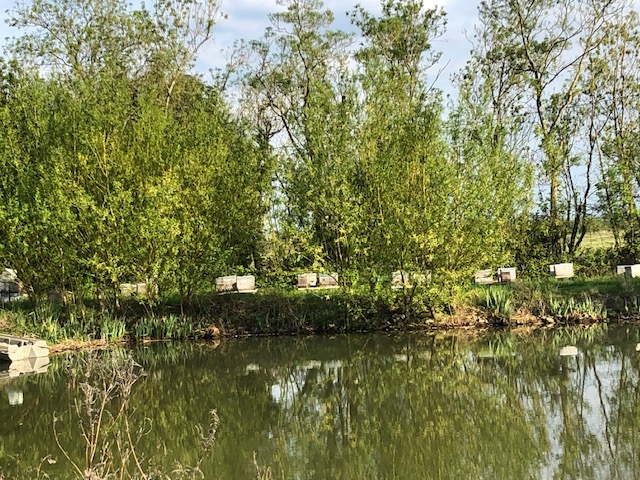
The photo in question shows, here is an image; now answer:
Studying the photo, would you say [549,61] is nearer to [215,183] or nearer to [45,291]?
[215,183]

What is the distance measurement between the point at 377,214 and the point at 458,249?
2235mm

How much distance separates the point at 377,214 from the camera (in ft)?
53.3

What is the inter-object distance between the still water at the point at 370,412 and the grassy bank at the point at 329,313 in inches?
80.8

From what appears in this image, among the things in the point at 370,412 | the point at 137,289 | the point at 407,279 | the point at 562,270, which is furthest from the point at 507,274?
the point at 370,412

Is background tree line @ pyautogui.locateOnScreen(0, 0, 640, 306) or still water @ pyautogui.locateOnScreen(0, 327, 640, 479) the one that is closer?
still water @ pyautogui.locateOnScreen(0, 327, 640, 479)

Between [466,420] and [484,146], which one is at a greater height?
[484,146]

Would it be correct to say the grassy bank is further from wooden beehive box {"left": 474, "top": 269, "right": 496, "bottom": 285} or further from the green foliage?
wooden beehive box {"left": 474, "top": 269, "right": 496, "bottom": 285}

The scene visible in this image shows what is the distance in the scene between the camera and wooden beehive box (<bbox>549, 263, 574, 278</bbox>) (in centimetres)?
2234

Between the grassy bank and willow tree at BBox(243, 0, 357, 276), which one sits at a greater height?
willow tree at BBox(243, 0, 357, 276)

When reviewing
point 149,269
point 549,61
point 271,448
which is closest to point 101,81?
point 149,269

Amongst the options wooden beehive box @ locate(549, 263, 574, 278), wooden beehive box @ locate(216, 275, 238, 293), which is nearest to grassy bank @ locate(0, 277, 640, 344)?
wooden beehive box @ locate(216, 275, 238, 293)

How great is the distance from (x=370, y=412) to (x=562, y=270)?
15.5m

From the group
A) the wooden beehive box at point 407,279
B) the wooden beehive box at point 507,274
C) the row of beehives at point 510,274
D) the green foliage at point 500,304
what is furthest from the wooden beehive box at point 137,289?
the wooden beehive box at point 507,274

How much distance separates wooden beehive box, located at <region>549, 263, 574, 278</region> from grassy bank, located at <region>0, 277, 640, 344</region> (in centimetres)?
380
